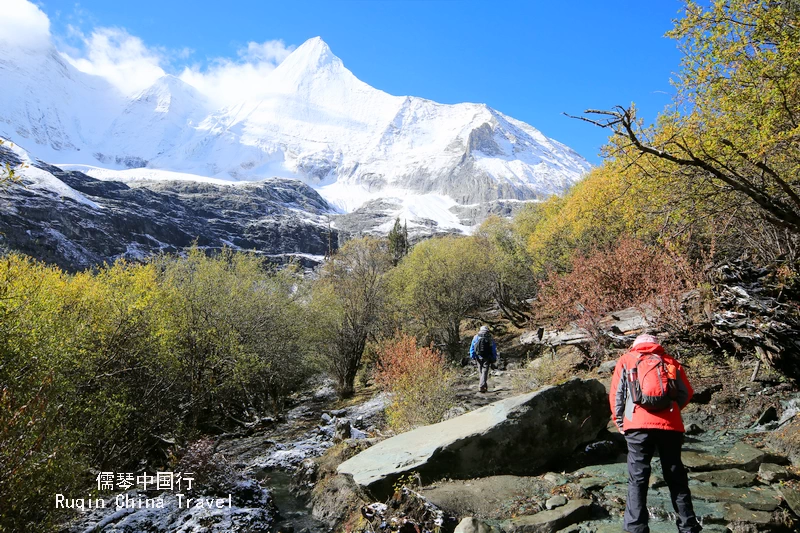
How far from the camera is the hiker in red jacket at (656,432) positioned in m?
4.52

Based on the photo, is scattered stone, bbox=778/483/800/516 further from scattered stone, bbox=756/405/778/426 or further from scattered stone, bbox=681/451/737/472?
scattered stone, bbox=756/405/778/426

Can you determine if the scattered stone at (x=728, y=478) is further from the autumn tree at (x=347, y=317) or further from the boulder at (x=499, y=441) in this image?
the autumn tree at (x=347, y=317)

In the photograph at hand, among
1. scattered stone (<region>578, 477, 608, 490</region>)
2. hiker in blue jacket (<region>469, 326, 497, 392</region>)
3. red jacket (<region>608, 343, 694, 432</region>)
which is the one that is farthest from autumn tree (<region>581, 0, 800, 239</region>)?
hiker in blue jacket (<region>469, 326, 497, 392</region>)

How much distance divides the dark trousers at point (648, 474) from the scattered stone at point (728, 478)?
2046mm

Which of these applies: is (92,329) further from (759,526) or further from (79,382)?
Answer: (759,526)

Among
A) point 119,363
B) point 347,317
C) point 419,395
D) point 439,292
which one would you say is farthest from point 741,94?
point 439,292

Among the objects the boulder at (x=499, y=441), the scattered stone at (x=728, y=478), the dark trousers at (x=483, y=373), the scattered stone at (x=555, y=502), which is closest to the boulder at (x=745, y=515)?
the scattered stone at (x=728, y=478)

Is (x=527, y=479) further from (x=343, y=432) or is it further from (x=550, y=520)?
(x=343, y=432)

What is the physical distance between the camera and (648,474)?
456 centimetres

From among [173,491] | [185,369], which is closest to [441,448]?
[173,491]

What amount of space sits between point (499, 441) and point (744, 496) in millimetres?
3196

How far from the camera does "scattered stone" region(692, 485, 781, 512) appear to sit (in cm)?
511

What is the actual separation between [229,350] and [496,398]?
970cm

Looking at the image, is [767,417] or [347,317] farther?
[347,317]
